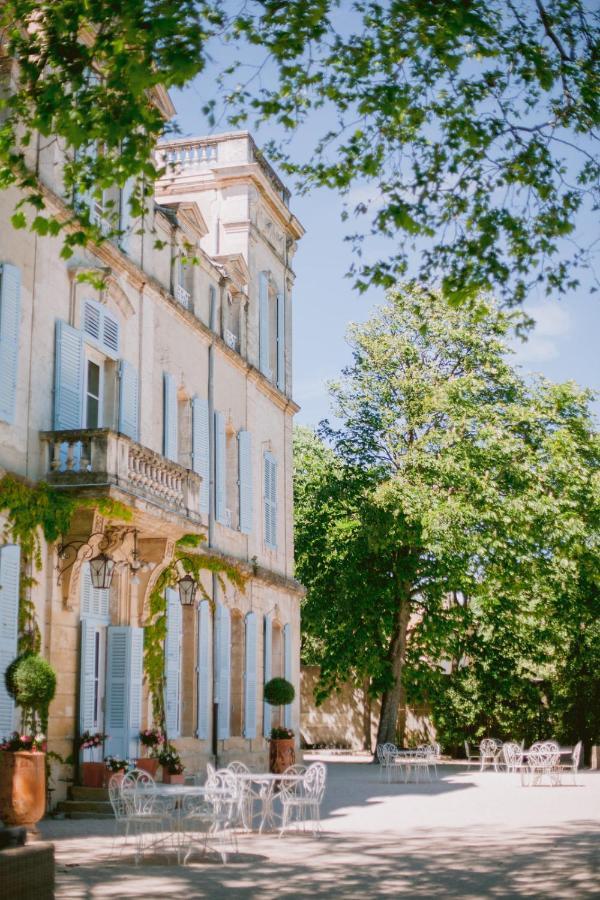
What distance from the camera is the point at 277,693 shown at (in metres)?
21.1

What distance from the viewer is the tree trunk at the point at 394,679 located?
29.2 m

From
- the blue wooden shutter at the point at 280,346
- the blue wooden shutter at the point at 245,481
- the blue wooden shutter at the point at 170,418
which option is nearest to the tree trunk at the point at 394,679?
the blue wooden shutter at the point at 280,346

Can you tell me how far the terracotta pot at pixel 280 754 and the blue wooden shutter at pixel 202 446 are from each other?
4.82 metres

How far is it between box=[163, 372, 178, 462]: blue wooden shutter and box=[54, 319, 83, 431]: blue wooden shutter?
3172mm

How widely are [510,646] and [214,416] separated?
43.3 feet

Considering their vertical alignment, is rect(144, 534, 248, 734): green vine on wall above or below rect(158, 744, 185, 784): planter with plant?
above

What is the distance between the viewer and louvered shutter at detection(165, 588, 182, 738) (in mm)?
17469

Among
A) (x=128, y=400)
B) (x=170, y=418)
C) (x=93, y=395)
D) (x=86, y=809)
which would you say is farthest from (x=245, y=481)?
(x=86, y=809)

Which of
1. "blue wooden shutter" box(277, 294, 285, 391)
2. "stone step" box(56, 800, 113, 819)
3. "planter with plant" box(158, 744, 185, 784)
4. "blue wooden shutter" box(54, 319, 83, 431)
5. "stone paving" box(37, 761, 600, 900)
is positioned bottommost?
"stone paving" box(37, 761, 600, 900)

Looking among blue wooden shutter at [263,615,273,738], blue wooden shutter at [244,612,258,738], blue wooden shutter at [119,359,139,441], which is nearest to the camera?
blue wooden shutter at [119,359,139,441]

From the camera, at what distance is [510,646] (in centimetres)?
3017

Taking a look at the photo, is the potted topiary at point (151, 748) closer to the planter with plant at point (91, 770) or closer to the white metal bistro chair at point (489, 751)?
the planter with plant at point (91, 770)

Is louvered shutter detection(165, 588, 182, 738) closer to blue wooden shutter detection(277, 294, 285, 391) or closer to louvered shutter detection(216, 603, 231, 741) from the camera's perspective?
louvered shutter detection(216, 603, 231, 741)

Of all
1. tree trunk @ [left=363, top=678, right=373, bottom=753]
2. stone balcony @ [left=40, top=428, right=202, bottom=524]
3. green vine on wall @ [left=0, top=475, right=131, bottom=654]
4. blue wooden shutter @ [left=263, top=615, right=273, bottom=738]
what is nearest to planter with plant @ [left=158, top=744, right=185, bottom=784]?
green vine on wall @ [left=0, top=475, right=131, bottom=654]
